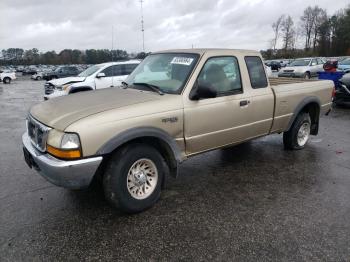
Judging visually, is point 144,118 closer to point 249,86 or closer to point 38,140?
point 38,140

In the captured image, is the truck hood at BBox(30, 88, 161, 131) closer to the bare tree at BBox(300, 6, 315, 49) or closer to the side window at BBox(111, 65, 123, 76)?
the side window at BBox(111, 65, 123, 76)

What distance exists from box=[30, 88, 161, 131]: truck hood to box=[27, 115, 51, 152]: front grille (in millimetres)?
56

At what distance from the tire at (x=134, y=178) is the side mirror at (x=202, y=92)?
871 mm

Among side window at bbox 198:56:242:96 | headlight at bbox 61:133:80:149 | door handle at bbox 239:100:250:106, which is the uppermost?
side window at bbox 198:56:242:96

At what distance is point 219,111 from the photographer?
4.47 meters

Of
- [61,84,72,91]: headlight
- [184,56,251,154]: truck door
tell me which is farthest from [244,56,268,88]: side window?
[61,84,72,91]: headlight

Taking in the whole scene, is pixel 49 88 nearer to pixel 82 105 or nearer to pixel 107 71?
pixel 107 71

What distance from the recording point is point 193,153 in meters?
4.38

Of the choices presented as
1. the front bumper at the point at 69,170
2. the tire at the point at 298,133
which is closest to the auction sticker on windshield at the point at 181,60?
the front bumper at the point at 69,170

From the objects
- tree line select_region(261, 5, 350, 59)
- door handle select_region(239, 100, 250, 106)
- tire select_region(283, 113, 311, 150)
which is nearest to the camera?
door handle select_region(239, 100, 250, 106)

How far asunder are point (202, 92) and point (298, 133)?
10.00 ft

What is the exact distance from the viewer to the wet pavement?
3098 millimetres

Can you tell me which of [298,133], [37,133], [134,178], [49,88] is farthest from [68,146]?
[49,88]

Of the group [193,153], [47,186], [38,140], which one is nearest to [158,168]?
[193,153]
